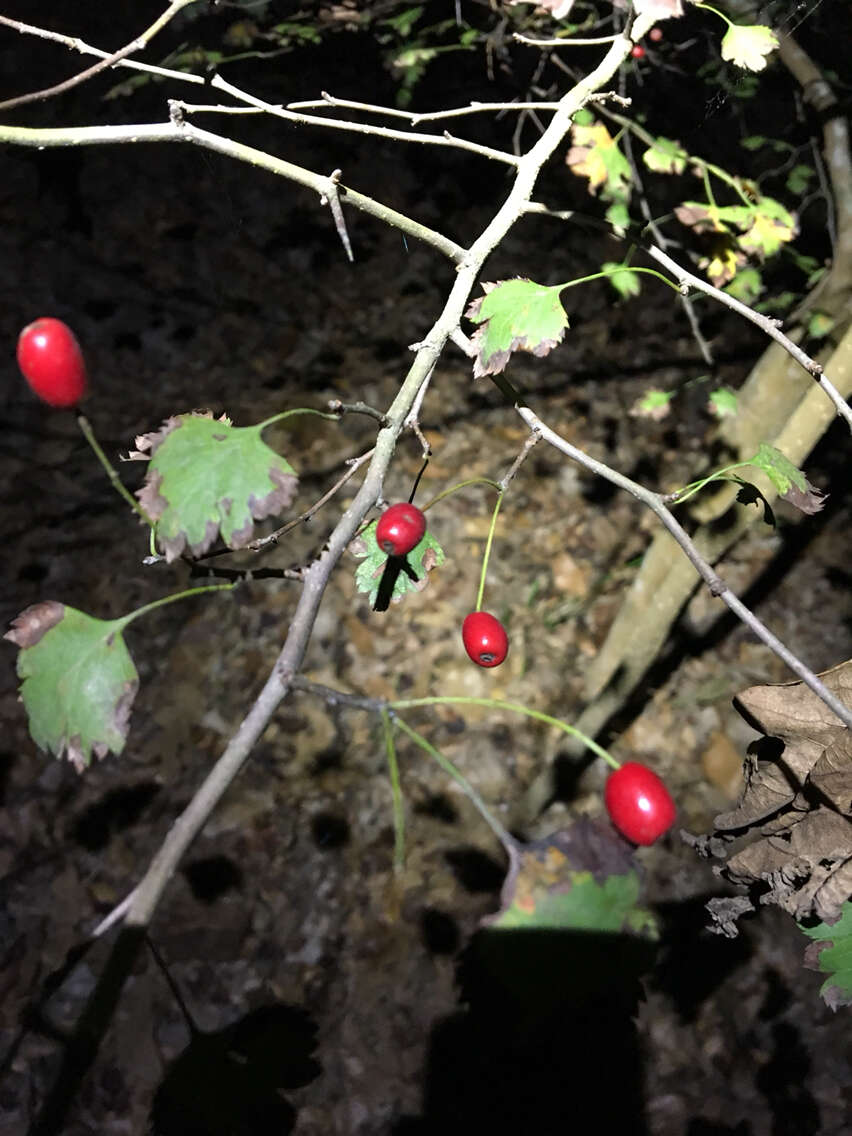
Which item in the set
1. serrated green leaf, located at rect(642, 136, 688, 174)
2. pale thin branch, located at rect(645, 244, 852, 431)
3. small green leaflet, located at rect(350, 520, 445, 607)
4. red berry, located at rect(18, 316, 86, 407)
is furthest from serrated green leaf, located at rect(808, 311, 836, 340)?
red berry, located at rect(18, 316, 86, 407)

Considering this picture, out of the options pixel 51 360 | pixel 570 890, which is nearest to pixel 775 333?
pixel 570 890

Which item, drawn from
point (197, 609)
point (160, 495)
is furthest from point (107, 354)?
point (160, 495)

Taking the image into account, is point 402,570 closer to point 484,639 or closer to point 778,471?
point 484,639

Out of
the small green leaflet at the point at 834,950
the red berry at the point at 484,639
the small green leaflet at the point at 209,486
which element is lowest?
the small green leaflet at the point at 834,950

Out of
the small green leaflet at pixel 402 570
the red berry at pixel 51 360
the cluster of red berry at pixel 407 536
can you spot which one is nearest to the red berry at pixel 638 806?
the cluster of red berry at pixel 407 536

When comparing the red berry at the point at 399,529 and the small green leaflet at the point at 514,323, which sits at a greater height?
the small green leaflet at the point at 514,323

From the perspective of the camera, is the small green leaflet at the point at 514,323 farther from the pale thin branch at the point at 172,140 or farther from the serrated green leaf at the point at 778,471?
the serrated green leaf at the point at 778,471

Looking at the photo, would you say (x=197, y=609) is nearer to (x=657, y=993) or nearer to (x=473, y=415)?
(x=473, y=415)
